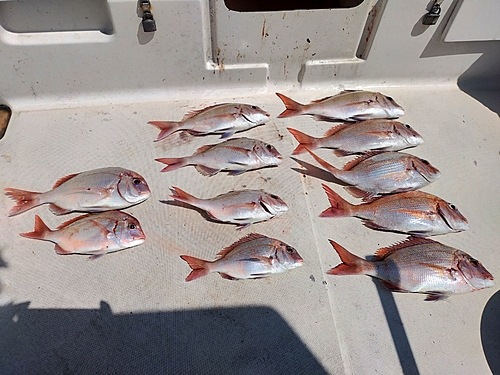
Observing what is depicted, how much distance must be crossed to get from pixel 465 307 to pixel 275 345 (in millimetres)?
978

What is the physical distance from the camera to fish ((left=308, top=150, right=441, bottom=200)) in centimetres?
205

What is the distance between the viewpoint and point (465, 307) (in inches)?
69.0

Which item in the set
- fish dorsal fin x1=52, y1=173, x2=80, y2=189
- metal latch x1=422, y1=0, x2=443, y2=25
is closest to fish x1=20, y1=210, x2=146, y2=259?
fish dorsal fin x1=52, y1=173, x2=80, y2=189

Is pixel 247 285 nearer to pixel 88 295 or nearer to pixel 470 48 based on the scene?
pixel 88 295

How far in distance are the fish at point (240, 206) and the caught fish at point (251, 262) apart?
170mm

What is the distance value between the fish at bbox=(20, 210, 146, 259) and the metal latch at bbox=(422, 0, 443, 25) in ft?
7.43

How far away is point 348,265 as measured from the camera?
178 cm

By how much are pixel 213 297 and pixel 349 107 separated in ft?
5.02

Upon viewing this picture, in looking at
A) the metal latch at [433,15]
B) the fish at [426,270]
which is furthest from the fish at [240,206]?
Answer: the metal latch at [433,15]

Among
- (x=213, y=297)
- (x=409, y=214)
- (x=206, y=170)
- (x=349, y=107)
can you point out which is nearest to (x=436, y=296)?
(x=409, y=214)

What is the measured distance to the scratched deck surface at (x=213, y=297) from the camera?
61.6 inches

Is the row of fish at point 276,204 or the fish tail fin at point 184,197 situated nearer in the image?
the row of fish at point 276,204

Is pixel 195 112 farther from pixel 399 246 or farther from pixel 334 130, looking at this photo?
pixel 399 246

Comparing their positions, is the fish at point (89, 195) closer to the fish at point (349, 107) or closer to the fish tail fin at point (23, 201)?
the fish tail fin at point (23, 201)
